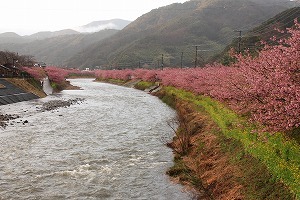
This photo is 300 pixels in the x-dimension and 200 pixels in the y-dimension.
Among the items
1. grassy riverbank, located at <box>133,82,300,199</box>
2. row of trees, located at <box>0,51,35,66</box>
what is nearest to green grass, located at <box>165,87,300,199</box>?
grassy riverbank, located at <box>133,82,300,199</box>

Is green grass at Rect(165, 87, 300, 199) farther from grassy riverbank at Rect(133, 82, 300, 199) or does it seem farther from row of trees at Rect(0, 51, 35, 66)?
row of trees at Rect(0, 51, 35, 66)

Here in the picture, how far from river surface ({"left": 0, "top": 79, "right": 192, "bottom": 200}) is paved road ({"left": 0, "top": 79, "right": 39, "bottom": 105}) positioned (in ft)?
59.5

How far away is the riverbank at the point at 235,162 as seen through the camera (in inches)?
451

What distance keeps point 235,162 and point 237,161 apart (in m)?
0.11

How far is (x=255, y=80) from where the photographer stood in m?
12.6

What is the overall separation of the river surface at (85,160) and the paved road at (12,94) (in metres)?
18.1

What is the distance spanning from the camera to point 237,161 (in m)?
15.4

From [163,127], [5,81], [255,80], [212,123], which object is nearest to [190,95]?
[163,127]

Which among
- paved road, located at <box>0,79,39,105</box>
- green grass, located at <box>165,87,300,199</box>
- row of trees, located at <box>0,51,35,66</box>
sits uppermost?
row of trees, located at <box>0,51,35,66</box>

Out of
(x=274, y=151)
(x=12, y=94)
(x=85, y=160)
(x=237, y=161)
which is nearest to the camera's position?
(x=274, y=151)

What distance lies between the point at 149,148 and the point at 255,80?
42.5ft

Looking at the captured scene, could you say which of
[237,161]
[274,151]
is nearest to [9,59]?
[237,161]

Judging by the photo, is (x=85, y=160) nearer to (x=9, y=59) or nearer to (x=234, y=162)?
(x=234, y=162)

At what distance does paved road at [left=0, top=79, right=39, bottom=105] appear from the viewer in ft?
168
